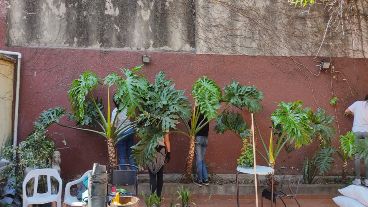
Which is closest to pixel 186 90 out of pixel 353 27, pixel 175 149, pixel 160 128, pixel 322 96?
pixel 175 149

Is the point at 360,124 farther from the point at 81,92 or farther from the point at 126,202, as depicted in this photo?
the point at 126,202

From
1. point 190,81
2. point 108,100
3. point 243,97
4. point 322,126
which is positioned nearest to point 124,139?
point 108,100

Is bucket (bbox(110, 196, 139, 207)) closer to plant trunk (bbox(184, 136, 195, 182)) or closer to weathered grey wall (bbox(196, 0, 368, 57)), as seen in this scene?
plant trunk (bbox(184, 136, 195, 182))

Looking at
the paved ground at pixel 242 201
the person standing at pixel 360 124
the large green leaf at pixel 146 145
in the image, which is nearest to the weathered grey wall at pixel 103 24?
the large green leaf at pixel 146 145

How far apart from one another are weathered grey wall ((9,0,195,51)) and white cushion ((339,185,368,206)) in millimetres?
3802

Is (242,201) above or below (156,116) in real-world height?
below

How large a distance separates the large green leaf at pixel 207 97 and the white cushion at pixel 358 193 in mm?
2359

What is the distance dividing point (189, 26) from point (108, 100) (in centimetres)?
218

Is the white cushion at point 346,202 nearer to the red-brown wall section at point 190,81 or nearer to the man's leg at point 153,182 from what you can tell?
the red-brown wall section at point 190,81

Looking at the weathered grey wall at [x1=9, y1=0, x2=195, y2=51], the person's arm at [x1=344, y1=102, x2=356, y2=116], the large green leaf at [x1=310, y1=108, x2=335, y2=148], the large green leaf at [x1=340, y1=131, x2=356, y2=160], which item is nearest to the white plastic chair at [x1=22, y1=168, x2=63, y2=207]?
the weathered grey wall at [x1=9, y1=0, x2=195, y2=51]

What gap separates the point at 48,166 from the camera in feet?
22.9

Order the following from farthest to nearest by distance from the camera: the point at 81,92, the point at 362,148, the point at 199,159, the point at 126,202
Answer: the point at 199,159
the point at 362,148
the point at 81,92
the point at 126,202

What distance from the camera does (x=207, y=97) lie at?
6.95 m

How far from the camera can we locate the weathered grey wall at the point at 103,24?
7902 millimetres
